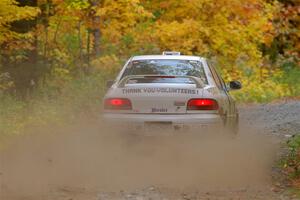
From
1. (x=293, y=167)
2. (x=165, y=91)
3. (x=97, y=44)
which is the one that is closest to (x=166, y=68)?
(x=165, y=91)

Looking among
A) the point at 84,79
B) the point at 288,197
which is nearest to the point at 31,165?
the point at 288,197

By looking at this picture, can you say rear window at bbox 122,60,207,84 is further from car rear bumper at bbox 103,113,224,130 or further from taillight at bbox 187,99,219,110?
car rear bumper at bbox 103,113,224,130

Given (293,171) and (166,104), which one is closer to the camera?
(293,171)

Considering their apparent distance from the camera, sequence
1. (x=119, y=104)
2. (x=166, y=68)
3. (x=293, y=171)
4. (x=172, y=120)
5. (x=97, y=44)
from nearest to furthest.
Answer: (x=293, y=171) < (x=172, y=120) < (x=119, y=104) < (x=166, y=68) < (x=97, y=44)

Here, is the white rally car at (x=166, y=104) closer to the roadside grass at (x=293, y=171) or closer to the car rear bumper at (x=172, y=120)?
the car rear bumper at (x=172, y=120)

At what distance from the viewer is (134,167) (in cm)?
939

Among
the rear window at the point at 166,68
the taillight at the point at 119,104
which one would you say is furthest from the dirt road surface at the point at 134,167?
the rear window at the point at 166,68

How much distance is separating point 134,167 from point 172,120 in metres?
0.84

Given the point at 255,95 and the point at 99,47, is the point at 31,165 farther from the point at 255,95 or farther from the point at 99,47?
the point at 255,95

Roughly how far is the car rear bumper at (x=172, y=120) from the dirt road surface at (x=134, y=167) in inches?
5.8

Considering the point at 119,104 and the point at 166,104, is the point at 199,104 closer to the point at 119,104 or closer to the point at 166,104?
the point at 166,104

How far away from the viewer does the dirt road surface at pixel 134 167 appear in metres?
7.93

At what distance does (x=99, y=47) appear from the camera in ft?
68.8

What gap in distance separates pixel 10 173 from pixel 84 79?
8.25 meters
